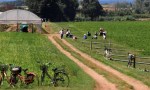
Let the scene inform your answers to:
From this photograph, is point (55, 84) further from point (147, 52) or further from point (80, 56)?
point (147, 52)

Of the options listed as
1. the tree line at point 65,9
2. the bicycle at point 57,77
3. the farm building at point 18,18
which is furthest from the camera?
the tree line at point 65,9

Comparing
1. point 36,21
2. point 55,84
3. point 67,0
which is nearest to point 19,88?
point 55,84

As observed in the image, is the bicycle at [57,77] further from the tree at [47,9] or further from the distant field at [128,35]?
the tree at [47,9]

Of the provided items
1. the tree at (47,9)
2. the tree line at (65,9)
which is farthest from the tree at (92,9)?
the tree at (47,9)

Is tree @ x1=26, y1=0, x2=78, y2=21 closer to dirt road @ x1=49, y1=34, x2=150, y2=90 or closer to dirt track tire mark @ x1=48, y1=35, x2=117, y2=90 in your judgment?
dirt road @ x1=49, y1=34, x2=150, y2=90

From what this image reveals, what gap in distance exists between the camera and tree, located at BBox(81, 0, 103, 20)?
175 meters

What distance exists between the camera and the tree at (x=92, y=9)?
175 metres

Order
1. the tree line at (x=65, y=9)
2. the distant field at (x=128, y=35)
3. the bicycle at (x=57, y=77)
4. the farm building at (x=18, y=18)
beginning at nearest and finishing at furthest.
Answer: the bicycle at (x=57, y=77) → the distant field at (x=128, y=35) → the farm building at (x=18, y=18) → the tree line at (x=65, y=9)

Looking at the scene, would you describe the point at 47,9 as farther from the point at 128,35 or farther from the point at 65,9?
the point at 128,35

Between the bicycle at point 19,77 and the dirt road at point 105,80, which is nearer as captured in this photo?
the bicycle at point 19,77

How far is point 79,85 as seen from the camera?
74.7 feet

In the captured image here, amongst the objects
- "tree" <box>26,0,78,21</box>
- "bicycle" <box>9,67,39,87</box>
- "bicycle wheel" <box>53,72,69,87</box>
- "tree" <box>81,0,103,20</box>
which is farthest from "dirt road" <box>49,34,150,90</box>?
"tree" <box>81,0,103,20</box>

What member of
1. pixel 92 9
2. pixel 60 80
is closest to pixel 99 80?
pixel 60 80

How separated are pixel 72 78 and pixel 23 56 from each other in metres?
12.6
